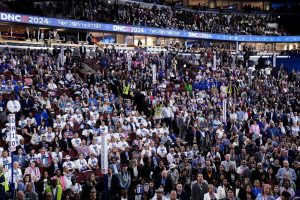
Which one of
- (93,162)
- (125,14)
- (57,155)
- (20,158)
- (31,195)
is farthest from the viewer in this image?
(125,14)

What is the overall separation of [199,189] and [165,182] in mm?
1459

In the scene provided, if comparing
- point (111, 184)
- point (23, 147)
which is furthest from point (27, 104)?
point (111, 184)

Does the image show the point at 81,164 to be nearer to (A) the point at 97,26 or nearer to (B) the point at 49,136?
(B) the point at 49,136

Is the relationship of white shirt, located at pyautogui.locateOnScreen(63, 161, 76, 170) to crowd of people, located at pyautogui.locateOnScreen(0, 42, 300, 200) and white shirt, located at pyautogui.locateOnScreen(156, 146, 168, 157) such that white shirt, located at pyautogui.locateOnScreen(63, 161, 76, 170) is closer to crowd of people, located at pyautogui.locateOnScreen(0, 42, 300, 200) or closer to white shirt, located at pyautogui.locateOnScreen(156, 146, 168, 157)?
crowd of people, located at pyautogui.locateOnScreen(0, 42, 300, 200)

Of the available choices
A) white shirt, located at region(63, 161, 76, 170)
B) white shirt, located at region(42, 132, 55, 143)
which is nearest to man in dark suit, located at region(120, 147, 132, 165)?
white shirt, located at region(63, 161, 76, 170)

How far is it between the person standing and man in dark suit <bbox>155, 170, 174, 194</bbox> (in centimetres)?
118

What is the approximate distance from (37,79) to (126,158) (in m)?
6.96

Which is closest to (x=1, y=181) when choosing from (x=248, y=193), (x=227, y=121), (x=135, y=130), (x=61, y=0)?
(x=248, y=193)

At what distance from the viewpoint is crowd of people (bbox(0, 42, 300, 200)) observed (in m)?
13.4

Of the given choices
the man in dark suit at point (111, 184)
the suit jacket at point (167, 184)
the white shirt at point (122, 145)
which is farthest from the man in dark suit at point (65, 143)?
the suit jacket at point (167, 184)

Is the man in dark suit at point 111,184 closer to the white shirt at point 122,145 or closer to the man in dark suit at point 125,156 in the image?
the man in dark suit at point 125,156

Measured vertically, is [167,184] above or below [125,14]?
below

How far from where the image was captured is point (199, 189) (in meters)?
12.9

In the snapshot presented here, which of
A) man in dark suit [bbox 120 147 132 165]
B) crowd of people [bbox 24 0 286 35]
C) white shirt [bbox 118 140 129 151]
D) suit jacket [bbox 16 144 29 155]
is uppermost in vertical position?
crowd of people [bbox 24 0 286 35]
